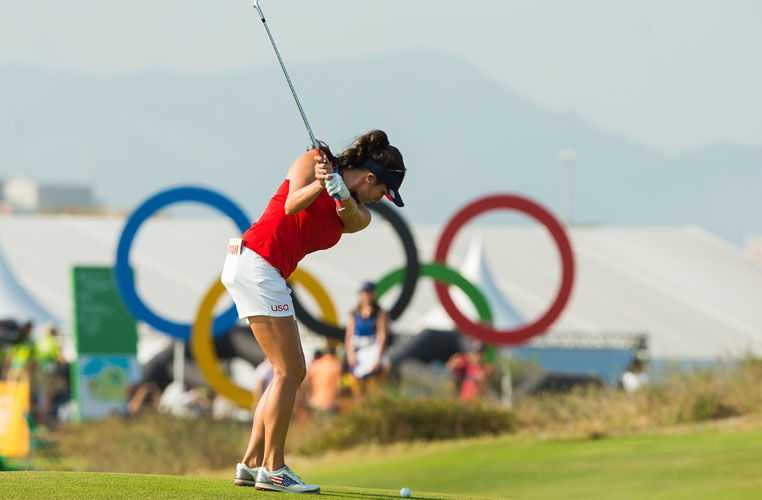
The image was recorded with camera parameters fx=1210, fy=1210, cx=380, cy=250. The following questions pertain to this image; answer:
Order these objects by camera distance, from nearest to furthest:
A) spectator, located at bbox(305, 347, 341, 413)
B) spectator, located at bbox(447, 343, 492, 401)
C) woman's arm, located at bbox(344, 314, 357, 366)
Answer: woman's arm, located at bbox(344, 314, 357, 366) < spectator, located at bbox(305, 347, 341, 413) < spectator, located at bbox(447, 343, 492, 401)

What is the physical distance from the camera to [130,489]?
6.08 meters

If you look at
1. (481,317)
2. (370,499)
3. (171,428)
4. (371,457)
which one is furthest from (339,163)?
(481,317)

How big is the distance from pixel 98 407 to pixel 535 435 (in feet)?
23.2

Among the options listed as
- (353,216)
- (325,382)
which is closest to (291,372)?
(353,216)

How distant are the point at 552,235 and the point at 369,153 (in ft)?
45.9

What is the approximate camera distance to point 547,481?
1266 cm

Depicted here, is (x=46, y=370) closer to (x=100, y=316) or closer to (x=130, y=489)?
(x=100, y=316)

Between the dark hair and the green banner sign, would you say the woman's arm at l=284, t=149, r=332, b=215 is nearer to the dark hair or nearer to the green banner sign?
the dark hair

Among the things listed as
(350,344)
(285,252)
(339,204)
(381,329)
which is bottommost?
(350,344)

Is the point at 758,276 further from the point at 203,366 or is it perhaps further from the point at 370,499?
the point at 370,499

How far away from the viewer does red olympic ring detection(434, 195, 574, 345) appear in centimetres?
1878

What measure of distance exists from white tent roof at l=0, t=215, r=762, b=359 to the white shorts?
22.9 meters

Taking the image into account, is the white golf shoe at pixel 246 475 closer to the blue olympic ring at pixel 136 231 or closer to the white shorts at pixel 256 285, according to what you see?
the white shorts at pixel 256 285

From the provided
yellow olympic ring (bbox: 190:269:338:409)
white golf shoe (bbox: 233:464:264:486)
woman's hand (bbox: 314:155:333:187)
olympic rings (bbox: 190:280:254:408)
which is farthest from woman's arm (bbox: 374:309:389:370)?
woman's hand (bbox: 314:155:333:187)
